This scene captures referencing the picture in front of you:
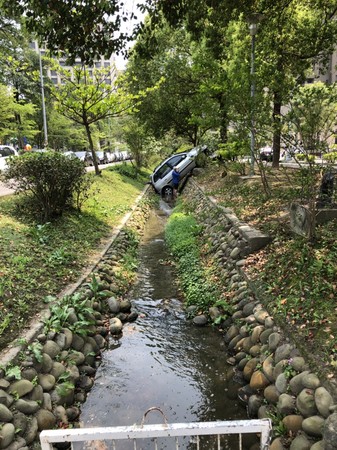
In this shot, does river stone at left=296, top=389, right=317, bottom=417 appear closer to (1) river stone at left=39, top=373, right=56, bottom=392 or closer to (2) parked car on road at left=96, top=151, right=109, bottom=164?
(1) river stone at left=39, top=373, right=56, bottom=392

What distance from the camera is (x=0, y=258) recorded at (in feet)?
18.7

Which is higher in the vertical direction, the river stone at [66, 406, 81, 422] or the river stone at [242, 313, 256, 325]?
the river stone at [242, 313, 256, 325]

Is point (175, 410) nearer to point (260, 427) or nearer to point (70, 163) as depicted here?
point (260, 427)

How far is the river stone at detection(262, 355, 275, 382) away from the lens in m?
3.97

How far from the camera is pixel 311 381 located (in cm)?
333

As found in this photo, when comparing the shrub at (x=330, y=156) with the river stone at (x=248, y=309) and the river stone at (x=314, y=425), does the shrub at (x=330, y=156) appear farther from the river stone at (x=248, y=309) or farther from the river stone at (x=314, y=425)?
the river stone at (x=314, y=425)

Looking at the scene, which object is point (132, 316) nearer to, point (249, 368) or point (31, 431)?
point (249, 368)

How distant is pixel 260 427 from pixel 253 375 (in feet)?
7.92

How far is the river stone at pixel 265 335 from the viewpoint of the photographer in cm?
446

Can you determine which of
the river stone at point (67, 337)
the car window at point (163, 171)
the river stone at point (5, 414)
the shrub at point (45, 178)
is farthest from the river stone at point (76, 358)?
the car window at point (163, 171)

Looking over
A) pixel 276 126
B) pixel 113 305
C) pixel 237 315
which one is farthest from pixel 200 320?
pixel 276 126

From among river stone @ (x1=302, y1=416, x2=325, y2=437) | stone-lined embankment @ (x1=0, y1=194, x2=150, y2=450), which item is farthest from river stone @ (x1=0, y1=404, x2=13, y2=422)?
river stone @ (x1=302, y1=416, x2=325, y2=437)

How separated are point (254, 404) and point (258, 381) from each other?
0.87ft

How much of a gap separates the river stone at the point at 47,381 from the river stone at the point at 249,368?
2248mm
